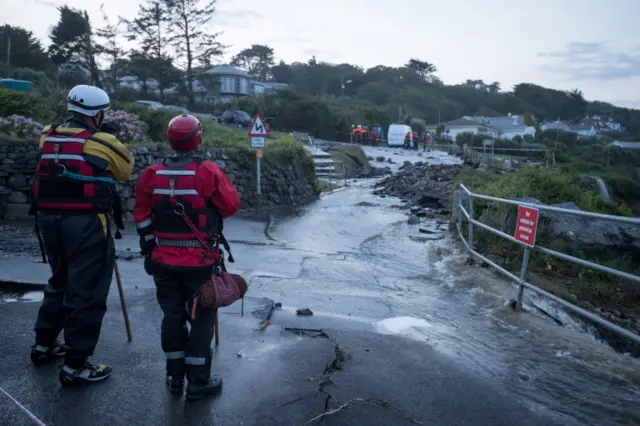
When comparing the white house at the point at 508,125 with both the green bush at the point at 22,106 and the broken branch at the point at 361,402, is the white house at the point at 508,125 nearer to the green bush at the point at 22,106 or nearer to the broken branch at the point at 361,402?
the green bush at the point at 22,106

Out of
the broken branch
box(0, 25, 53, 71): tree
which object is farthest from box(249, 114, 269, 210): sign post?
box(0, 25, 53, 71): tree

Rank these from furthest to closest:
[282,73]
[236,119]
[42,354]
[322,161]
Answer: [282,73] → [236,119] → [322,161] → [42,354]

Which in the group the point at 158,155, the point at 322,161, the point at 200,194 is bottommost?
the point at 322,161

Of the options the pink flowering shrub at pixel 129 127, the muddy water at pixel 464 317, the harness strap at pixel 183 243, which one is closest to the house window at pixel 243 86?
the pink flowering shrub at pixel 129 127

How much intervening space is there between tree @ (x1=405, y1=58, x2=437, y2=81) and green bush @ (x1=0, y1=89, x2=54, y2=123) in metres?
114

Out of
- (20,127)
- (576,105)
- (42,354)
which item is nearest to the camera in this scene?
(42,354)

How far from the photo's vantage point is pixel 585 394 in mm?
4168

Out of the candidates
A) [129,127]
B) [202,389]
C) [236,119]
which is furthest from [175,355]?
[236,119]

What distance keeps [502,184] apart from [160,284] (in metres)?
11.1

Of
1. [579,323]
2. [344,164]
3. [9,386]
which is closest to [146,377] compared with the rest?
[9,386]

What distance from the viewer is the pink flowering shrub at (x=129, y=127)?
14000 mm

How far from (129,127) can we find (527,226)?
1116 centimetres

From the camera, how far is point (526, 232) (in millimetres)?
6211

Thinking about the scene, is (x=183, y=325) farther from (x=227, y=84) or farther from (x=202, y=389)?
(x=227, y=84)
